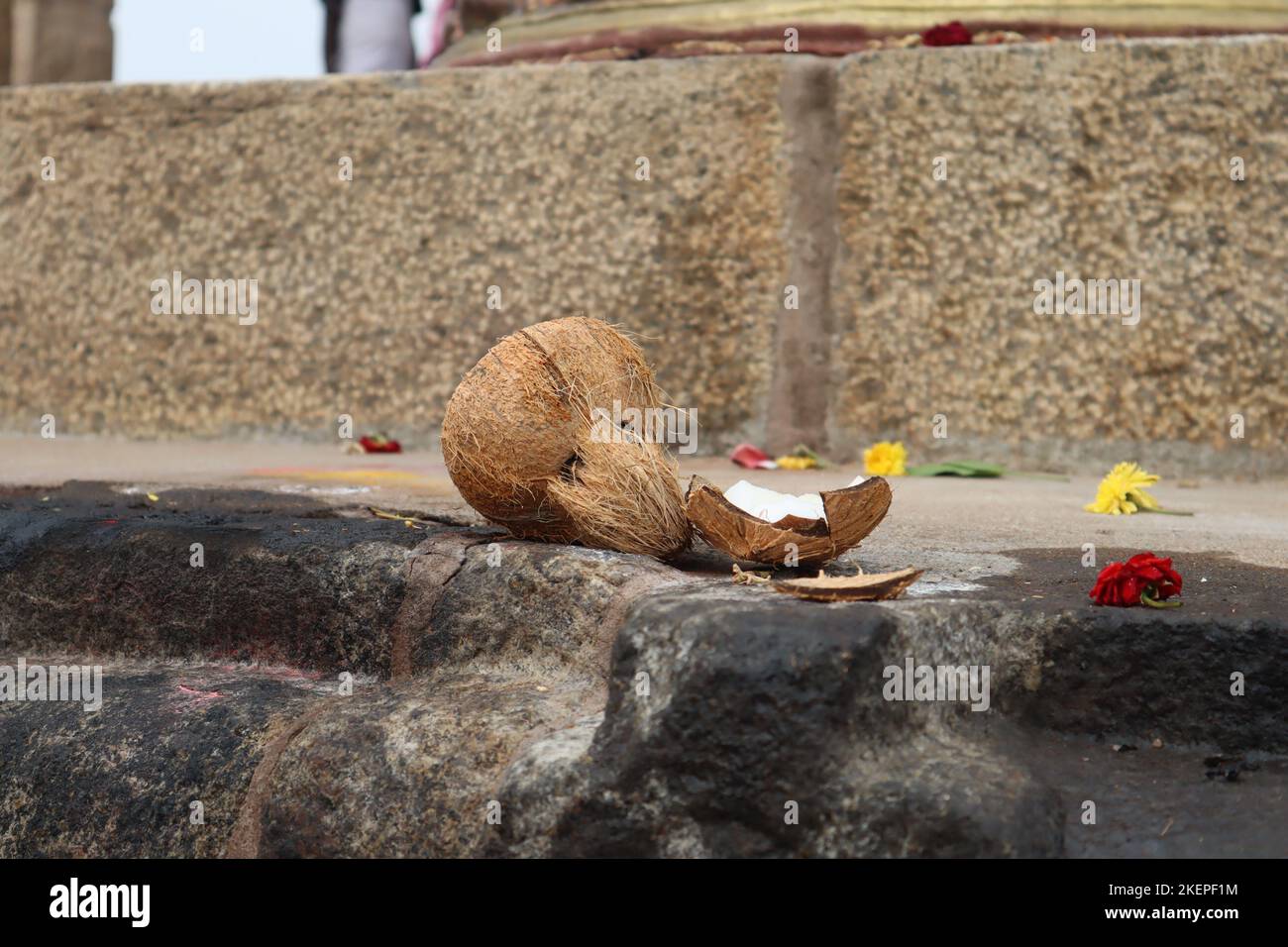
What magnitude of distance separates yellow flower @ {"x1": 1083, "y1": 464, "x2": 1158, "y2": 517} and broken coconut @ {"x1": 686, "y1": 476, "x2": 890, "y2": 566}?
0.97 meters

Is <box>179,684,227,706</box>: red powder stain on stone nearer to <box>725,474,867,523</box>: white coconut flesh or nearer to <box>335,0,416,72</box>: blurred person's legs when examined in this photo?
<box>725,474,867,523</box>: white coconut flesh

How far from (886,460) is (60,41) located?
4.37 metres

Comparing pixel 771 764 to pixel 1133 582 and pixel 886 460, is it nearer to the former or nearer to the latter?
pixel 1133 582

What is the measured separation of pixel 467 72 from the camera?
4.04 meters

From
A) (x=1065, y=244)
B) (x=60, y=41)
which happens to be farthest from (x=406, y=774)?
(x=60, y=41)

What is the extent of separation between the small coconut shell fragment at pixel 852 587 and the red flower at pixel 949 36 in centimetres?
247

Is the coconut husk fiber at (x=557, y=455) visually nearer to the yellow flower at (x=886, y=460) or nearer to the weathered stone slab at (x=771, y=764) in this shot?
the weathered stone slab at (x=771, y=764)

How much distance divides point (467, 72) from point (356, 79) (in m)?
0.35

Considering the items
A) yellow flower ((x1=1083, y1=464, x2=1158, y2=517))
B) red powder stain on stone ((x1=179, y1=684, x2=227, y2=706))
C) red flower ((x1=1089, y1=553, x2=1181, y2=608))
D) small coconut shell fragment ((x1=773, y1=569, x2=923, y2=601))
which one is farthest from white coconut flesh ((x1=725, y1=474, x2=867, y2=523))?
yellow flower ((x1=1083, y1=464, x2=1158, y2=517))

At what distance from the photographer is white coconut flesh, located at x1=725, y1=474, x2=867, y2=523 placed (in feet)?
6.75

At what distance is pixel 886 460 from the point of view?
3.60 m

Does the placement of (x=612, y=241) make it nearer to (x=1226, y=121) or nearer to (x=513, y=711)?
(x=1226, y=121)

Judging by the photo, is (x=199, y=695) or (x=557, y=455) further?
(x=557, y=455)

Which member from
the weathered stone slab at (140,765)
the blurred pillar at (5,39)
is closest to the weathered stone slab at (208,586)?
the weathered stone slab at (140,765)
